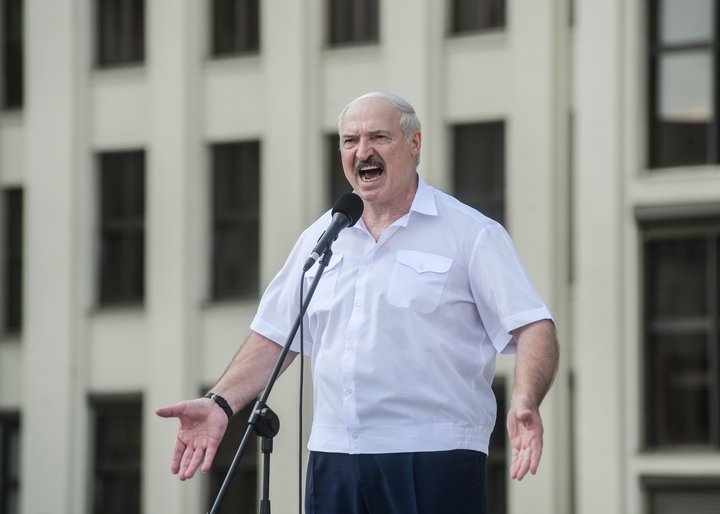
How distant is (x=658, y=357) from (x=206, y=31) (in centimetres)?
757

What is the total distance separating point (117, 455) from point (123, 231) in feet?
9.90

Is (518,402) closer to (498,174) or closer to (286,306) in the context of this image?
(286,306)

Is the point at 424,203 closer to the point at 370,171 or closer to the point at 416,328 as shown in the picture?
the point at 370,171

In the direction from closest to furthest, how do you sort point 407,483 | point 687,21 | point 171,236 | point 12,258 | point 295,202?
point 407,483, point 687,21, point 295,202, point 171,236, point 12,258

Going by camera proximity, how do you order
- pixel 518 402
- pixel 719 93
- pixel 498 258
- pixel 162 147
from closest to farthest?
pixel 518 402
pixel 498 258
pixel 719 93
pixel 162 147

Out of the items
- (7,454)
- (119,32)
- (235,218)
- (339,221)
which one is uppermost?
(119,32)


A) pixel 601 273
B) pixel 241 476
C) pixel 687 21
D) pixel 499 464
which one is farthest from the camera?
pixel 241 476

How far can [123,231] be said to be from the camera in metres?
25.0

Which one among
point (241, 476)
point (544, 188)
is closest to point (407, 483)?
point (544, 188)

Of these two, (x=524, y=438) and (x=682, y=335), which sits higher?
(x=682, y=335)

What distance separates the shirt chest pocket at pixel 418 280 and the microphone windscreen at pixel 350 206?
173mm

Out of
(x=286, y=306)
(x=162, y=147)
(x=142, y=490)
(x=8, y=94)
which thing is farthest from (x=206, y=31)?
(x=286, y=306)

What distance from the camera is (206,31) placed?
963 inches

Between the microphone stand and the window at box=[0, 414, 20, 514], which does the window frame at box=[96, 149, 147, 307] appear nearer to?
the window at box=[0, 414, 20, 514]
